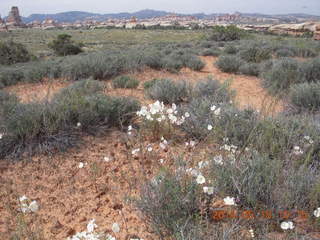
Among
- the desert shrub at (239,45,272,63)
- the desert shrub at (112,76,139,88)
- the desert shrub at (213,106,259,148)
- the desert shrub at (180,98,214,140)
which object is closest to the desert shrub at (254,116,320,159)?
the desert shrub at (213,106,259,148)

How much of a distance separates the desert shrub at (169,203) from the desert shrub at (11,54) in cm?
1418

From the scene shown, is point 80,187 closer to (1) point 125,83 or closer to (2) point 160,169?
(2) point 160,169

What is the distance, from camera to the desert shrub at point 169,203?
1.79 meters

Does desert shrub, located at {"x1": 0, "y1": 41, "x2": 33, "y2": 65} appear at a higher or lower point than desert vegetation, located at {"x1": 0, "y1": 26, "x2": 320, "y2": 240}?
higher

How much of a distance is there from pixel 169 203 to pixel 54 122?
2.30 m

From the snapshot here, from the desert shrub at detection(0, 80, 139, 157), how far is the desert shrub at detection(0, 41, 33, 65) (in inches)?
459

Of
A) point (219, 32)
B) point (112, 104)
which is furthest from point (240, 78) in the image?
point (219, 32)

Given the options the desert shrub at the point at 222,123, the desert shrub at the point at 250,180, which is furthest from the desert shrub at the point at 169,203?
the desert shrub at the point at 222,123

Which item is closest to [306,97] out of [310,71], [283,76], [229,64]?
[283,76]

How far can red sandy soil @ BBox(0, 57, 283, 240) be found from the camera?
2086mm

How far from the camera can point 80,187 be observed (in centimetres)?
260

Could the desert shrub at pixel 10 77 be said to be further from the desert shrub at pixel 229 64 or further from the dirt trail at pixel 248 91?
the desert shrub at pixel 229 64

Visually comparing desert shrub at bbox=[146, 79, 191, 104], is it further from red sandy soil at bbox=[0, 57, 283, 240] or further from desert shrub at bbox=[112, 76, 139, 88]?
red sandy soil at bbox=[0, 57, 283, 240]

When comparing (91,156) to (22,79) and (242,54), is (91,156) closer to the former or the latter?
(22,79)
